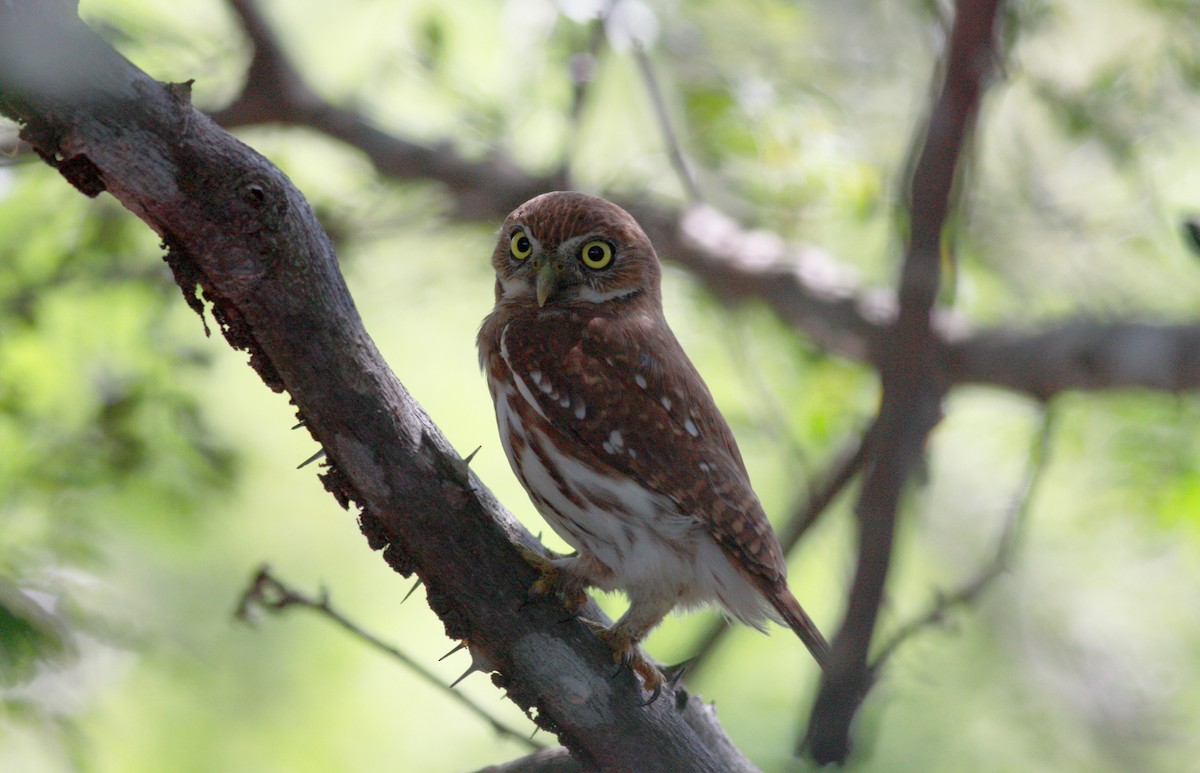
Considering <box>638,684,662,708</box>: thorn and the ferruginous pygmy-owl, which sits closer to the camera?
<box>638,684,662,708</box>: thorn

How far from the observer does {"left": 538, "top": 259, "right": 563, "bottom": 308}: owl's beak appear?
347 centimetres

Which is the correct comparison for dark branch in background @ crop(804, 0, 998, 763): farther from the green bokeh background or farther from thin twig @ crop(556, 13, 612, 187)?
thin twig @ crop(556, 13, 612, 187)

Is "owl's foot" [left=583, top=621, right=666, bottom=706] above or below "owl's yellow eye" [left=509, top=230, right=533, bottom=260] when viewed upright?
below

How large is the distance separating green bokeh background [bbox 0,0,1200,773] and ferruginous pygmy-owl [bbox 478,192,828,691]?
0.83 metres

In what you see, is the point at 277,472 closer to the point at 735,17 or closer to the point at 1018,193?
the point at 735,17

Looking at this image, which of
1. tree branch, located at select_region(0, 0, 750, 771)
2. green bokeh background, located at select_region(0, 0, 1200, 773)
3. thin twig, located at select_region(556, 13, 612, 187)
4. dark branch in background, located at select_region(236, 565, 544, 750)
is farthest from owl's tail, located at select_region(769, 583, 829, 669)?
thin twig, located at select_region(556, 13, 612, 187)

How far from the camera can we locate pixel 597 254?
3646 millimetres

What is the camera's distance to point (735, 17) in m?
5.95

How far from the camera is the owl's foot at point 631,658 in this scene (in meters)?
2.71

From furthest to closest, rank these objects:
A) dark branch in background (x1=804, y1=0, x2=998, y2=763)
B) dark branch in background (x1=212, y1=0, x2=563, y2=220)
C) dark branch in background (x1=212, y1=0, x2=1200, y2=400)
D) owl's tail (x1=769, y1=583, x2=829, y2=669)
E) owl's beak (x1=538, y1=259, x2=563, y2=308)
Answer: dark branch in background (x1=212, y1=0, x2=563, y2=220)
dark branch in background (x1=212, y1=0, x2=1200, y2=400)
owl's beak (x1=538, y1=259, x2=563, y2=308)
owl's tail (x1=769, y1=583, x2=829, y2=669)
dark branch in background (x1=804, y1=0, x2=998, y2=763)

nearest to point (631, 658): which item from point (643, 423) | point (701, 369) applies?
point (643, 423)

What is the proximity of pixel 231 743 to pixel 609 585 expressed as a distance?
3965 millimetres

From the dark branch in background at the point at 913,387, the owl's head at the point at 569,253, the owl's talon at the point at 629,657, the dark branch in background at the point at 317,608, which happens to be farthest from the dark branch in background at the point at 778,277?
the dark branch in background at the point at 317,608

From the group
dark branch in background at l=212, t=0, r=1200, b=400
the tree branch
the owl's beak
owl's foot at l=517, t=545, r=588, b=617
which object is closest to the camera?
the tree branch
